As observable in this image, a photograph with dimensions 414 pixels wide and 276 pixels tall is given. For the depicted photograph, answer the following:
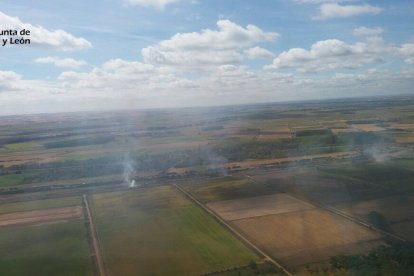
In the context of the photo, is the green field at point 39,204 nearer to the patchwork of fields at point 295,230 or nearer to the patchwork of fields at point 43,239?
the patchwork of fields at point 43,239

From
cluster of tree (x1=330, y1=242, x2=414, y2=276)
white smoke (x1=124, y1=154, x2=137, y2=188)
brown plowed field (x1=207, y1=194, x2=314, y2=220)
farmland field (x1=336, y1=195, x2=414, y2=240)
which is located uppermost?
white smoke (x1=124, y1=154, x2=137, y2=188)

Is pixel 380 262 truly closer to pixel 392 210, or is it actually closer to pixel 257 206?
pixel 392 210

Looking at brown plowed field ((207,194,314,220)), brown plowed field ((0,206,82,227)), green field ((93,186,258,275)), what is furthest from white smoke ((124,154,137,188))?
brown plowed field ((207,194,314,220))

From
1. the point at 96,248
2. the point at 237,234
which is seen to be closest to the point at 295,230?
the point at 237,234

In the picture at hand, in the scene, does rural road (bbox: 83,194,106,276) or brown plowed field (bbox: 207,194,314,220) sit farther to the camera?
brown plowed field (bbox: 207,194,314,220)

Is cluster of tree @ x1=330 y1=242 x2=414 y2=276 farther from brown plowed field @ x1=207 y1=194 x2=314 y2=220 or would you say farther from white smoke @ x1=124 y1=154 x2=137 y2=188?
white smoke @ x1=124 y1=154 x2=137 y2=188

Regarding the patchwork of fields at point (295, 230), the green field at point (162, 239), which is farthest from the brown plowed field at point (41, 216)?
the patchwork of fields at point (295, 230)
